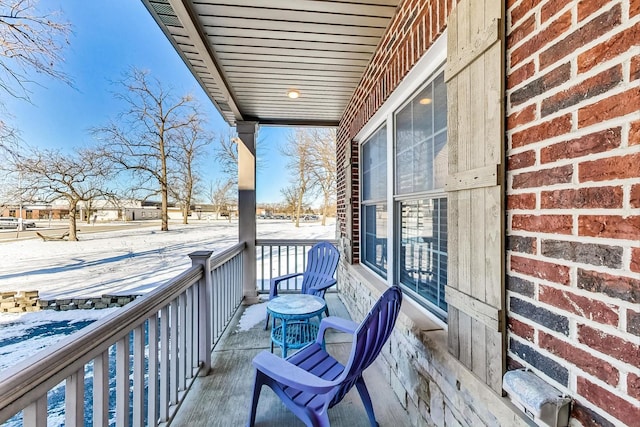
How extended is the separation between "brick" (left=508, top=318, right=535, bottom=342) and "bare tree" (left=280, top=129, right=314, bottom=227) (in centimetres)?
939

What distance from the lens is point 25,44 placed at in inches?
154

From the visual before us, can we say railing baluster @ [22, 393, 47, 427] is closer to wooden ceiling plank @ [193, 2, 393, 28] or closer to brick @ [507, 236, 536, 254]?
brick @ [507, 236, 536, 254]


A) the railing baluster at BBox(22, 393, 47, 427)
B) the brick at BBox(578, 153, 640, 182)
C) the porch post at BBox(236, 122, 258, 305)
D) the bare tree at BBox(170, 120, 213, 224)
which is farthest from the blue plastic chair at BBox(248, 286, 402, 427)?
the bare tree at BBox(170, 120, 213, 224)

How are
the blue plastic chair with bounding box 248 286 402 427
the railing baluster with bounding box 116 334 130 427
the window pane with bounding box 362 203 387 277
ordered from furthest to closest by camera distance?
the window pane with bounding box 362 203 387 277 < the blue plastic chair with bounding box 248 286 402 427 < the railing baluster with bounding box 116 334 130 427

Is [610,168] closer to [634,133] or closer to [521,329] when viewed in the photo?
[634,133]

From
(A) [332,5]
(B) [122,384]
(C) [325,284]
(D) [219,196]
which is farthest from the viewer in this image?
(D) [219,196]

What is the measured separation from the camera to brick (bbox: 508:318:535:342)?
0.97m

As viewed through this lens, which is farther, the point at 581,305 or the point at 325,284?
the point at 325,284

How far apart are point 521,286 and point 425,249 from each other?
3.06 ft

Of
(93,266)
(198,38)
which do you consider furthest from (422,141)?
(93,266)

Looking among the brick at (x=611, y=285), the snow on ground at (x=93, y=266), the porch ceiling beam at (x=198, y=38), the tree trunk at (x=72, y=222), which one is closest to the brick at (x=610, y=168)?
the brick at (x=611, y=285)

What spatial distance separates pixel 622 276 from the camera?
69 centimetres

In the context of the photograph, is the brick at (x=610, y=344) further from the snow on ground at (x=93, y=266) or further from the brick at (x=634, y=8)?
the snow on ground at (x=93, y=266)

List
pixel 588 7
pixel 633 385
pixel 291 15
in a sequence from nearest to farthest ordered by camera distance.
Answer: pixel 633 385
pixel 588 7
pixel 291 15
